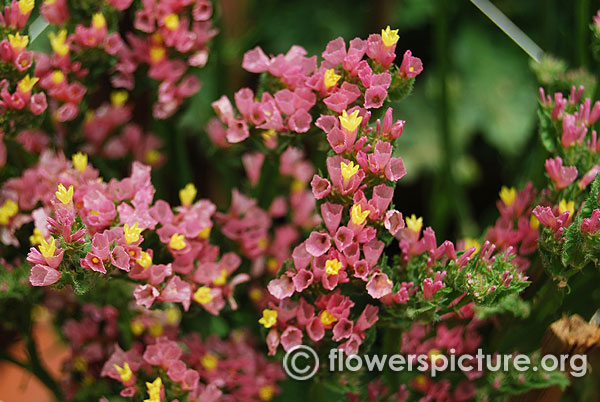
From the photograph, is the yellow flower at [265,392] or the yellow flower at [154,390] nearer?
the yellow flower at [154,390]

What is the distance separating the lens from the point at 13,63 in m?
0.44

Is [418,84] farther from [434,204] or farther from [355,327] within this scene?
[355,327]

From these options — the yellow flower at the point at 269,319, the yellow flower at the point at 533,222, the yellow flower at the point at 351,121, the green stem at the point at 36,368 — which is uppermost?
the yellow flower at the point at 351,121

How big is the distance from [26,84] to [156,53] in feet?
0.34

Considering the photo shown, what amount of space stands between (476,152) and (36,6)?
2.93 feet

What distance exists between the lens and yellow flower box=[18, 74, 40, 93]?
0.44 m

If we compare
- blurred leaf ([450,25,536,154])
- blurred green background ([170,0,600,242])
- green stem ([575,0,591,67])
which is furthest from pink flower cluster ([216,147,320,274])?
blurred leaf ([450,25,536,154])

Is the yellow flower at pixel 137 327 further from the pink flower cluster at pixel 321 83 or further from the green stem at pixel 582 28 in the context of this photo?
the green stem at pixel 582 28

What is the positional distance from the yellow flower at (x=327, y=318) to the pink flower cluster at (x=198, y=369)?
91 mm

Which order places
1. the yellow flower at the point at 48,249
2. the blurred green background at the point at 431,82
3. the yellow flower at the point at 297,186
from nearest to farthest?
1. the yellow flower at the point at 48,249
2. the yellow flower at the point at 297,186
3. the blurred green background at the point at 431,82

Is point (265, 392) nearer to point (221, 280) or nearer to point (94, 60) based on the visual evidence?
point (221, 280)

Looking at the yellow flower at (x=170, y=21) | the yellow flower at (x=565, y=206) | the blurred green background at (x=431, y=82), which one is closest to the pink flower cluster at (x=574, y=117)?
the yellow flower at (x=565, y=206)

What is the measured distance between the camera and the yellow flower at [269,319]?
0.41 m

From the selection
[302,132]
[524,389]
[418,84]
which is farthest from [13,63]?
[418,84]
